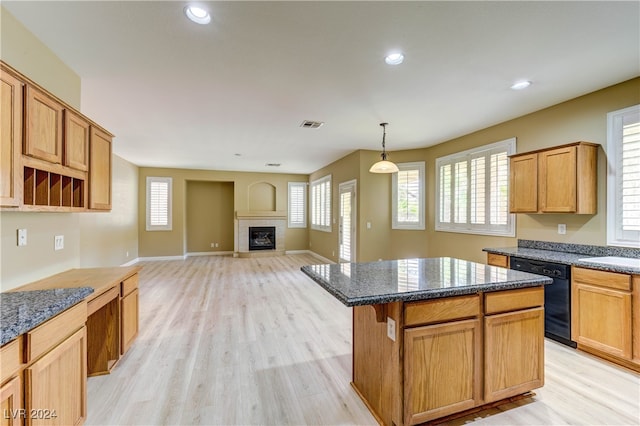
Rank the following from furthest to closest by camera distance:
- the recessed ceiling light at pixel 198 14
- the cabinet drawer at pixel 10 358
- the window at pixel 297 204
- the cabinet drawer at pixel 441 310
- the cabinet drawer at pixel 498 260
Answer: the window at pixel 297 204
the cabinet drawer at pixel 498 260
the recessed ceiling light at pixel 198 14
the cabinet drawer at pixel 441 310
the cabinet drawer at pixel 10 358

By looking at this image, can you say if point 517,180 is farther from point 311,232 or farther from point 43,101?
point 311,232

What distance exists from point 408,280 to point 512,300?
0.76 metres

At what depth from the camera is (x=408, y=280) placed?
200cm

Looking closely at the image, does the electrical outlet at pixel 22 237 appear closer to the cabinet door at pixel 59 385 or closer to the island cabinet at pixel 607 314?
the cabinet door at pixel 59 385

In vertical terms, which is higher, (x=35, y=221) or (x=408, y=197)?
(x=408, y=197)

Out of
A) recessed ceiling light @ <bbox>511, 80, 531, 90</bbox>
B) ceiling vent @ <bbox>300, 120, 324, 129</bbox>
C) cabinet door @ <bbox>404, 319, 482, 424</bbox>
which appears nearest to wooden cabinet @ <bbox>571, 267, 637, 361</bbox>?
cabinet door @ <bbox>404, 319, 482, 424</bbox>

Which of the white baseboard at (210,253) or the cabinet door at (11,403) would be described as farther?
the white baseboard at (210,253)

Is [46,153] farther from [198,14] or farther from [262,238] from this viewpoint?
[262,238]

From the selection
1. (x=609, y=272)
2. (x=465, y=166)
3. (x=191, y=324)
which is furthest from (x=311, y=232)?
(x=609, y=272)

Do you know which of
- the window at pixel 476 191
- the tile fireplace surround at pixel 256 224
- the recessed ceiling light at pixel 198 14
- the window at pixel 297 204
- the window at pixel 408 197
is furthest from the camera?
the window at pixel 297 204

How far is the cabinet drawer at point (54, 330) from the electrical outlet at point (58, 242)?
1024 mm

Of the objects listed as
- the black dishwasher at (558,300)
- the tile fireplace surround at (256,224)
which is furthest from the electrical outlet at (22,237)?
the tile fireplace surround at (256,224)

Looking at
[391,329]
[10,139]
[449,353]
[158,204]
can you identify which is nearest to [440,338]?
[449,353]

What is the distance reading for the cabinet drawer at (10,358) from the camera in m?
1.19
